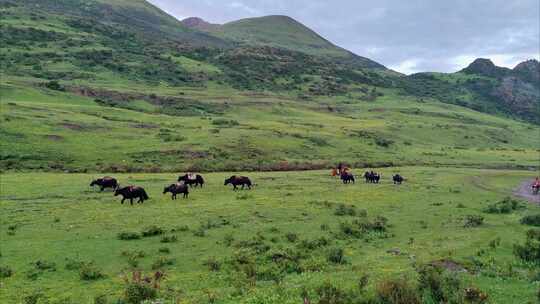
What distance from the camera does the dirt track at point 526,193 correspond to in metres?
39.5

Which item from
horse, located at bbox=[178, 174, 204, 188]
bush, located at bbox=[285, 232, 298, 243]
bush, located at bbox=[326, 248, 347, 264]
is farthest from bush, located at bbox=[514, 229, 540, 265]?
horse, located at bbox=[178, 174, 204, 188]

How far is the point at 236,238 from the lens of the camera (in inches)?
933

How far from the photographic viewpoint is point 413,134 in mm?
90000

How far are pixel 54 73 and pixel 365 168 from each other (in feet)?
243

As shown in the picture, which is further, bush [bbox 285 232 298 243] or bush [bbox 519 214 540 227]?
bush [bbox 519 214 540 227]

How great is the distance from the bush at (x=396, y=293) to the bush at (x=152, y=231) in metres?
11.4

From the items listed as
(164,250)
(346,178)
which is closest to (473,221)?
(346,178)

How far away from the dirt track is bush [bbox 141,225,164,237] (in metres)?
28.5

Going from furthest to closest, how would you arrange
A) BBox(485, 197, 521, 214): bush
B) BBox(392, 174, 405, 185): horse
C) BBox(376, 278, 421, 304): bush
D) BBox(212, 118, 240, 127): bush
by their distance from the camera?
BBox(212, 118, 240, 127): bush
BBox(392, 174, 405, 185): horse
BBox(485, 197, 521, 214): bush
BBox(376, 278, 421, 304): bush

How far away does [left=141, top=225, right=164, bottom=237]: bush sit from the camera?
77.5ft

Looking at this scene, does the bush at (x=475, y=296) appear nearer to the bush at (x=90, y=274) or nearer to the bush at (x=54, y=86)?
the bush at (x=90, y=274)

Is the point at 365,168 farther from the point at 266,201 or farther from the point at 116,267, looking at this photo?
the point at 116,267

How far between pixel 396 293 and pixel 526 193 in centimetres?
3206

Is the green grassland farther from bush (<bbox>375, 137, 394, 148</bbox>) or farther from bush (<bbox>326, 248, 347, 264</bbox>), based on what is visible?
bush (<bbox>326, 248, 347, 264</bbox>)
